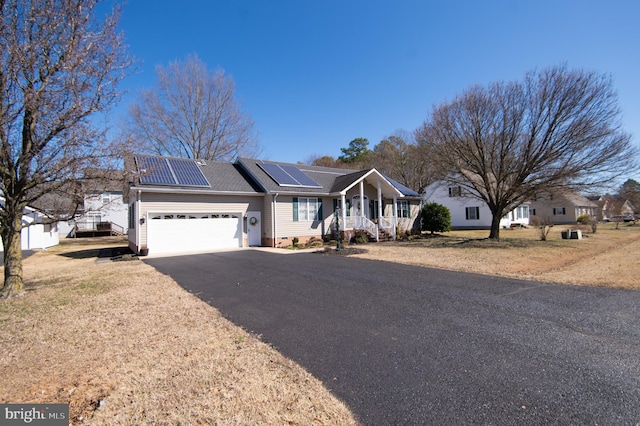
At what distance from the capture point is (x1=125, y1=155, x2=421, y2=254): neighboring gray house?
50.8 feet

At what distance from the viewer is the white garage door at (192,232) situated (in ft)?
50.9

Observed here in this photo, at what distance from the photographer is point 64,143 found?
6848 mm

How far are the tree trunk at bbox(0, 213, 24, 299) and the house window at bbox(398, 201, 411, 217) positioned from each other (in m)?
20.9

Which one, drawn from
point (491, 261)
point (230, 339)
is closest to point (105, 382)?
point (230, 339)

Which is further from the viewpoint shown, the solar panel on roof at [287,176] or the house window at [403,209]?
the house window at [403,209]

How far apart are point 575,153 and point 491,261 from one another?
28.1 feet

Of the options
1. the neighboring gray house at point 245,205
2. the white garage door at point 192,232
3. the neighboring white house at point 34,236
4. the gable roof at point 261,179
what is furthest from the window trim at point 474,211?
the neighboring white house at point 34,236

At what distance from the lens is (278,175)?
64.6ft

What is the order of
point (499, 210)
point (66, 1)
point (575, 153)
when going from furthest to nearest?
point (499, 210)
point (575, 153)
point (66, 1)

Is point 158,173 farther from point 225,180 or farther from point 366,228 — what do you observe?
point 366,228

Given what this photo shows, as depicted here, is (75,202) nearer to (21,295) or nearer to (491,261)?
(21,295)

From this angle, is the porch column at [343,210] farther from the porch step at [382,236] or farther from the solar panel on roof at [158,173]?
the solar panel on roof at [158,173]

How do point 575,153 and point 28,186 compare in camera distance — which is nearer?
point 28,186

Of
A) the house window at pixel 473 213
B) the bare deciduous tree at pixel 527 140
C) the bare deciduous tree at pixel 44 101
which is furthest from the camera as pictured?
the house window at pixel 473 213
